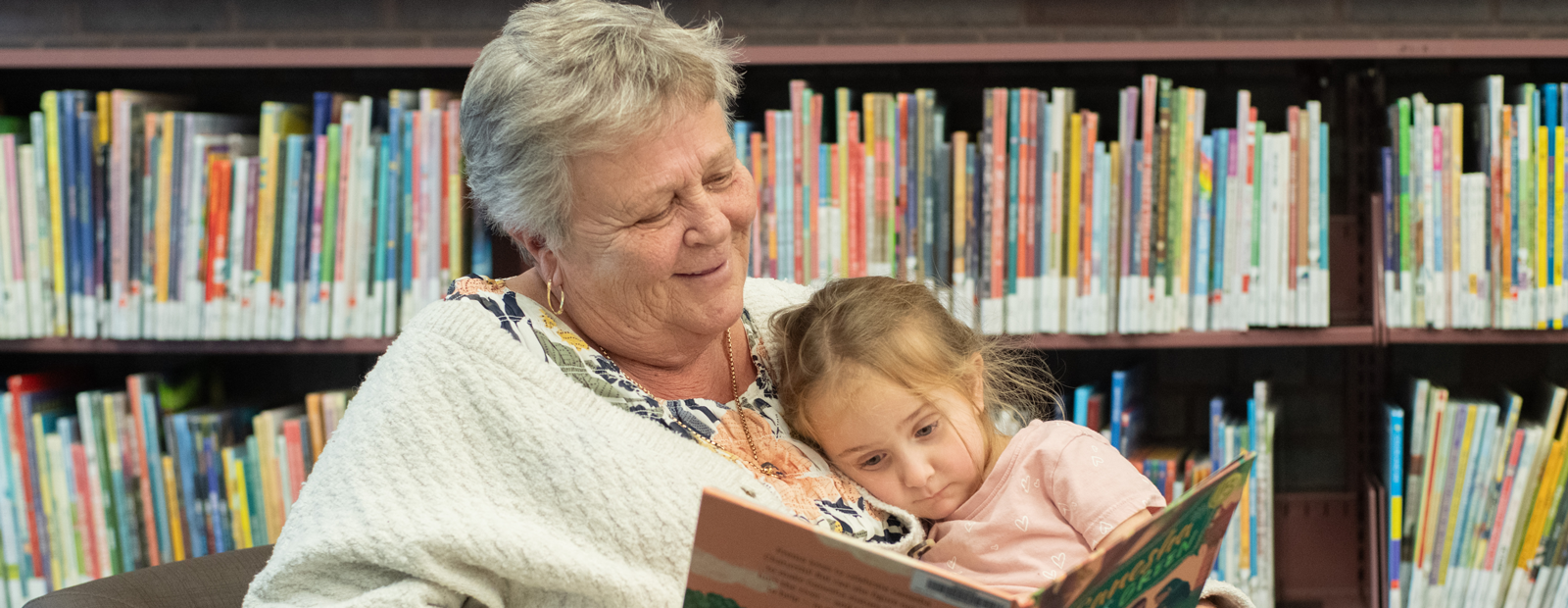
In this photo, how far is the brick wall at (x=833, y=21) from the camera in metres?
2.17

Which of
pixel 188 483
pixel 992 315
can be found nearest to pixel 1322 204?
pixel 992 315

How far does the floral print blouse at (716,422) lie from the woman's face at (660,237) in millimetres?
51

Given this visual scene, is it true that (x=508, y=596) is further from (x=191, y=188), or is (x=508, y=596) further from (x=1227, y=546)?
(x=1227, y=546)

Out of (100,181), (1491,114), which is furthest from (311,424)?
(1491,114)

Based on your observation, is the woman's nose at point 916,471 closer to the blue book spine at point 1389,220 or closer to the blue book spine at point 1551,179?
the blue book spine at point 1389,220

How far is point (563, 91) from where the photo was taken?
3.64 ft

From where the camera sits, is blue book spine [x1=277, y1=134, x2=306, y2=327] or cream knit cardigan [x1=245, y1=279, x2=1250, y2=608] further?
blue book spine [x1=277, y1=134, x2=306, y2=327]

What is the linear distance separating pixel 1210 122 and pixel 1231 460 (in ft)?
2.19

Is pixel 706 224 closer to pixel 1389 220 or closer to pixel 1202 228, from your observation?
pixel 1202 228

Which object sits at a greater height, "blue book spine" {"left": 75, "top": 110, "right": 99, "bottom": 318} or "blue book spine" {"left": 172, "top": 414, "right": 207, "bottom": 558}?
"blue book spine" {"left": 75, "top": 110, "right": 99, "bottom": 318}

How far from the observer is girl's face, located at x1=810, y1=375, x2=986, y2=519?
125 cm

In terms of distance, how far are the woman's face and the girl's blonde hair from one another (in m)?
0.12

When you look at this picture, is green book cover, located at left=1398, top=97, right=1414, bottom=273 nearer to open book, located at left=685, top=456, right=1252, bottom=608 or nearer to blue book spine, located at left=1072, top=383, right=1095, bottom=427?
blue book spine, located at left=1072, top=383, right=1095, bottom=427

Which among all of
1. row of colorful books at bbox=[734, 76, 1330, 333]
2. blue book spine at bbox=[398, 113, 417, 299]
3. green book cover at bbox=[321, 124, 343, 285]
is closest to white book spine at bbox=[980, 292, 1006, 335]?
row of colorful books at bbox=[734, 76, 1330, 333]
